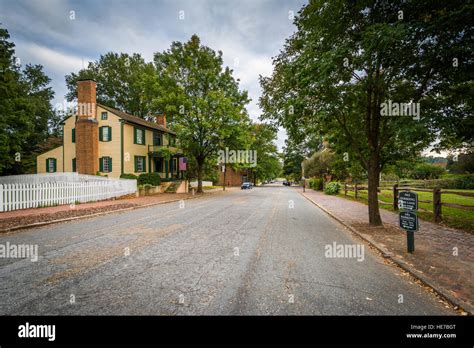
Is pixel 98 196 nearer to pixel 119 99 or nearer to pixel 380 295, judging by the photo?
pixel 380 295

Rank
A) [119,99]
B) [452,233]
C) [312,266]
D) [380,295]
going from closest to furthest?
[380,295]
[312,266]
[452,233]
[119,99]

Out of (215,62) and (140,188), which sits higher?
(215,62)


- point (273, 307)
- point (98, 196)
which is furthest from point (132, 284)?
point (98, 196)

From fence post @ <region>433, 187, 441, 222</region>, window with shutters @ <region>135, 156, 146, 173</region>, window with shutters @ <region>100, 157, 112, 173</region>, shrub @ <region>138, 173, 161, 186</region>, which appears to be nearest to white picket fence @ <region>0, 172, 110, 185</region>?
window with shutters @ <region>100, 157, 112, 173</region>

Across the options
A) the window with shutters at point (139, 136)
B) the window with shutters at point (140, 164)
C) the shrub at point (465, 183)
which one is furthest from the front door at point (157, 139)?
the shrub at point (465, 183)

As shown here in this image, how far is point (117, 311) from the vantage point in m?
2.92

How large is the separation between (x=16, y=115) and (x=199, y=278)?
2784cm

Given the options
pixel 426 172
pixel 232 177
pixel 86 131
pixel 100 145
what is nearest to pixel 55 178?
pixel 86 131

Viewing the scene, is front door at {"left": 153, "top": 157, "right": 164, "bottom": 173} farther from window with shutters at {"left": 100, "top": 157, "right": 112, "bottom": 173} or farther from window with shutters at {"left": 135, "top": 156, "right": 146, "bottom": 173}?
window with shutters at {"left": 100, "top": 157, "right": 112, "bottom": 173}

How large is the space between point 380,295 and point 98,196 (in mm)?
17673

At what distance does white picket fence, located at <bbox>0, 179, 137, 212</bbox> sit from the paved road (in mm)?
5736

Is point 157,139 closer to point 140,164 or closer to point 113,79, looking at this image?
point 140,164

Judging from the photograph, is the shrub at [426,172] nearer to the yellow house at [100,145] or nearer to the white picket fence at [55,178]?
the yellow house at [100,145]

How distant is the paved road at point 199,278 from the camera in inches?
120
